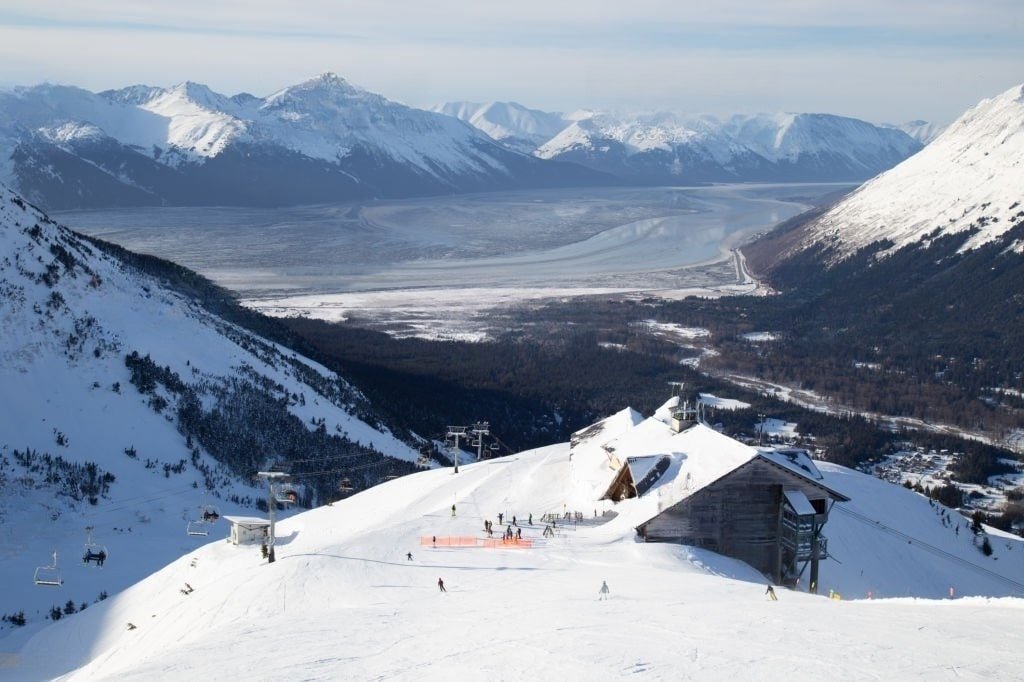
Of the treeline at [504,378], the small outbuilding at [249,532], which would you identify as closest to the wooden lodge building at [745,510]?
the small outbuilding at [249,532]

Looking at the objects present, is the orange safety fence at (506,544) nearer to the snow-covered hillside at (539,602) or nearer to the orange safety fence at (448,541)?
the snow-covered hillside at (539,602)

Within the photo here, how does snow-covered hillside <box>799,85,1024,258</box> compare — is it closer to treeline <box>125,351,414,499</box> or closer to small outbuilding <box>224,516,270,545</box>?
treeline <box>125,351,414,499</box>

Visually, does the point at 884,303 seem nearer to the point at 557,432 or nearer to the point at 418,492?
the point at 557,432

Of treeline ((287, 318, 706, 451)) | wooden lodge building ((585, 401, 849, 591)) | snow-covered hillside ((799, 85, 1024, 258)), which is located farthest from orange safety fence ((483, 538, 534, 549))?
snow-covered hillside ((799, 85, 1024, 258))

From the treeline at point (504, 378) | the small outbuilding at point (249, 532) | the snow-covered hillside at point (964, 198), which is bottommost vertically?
the small outbuilding at point (249, 532)

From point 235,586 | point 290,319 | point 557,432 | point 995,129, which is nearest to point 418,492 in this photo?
point 235,586

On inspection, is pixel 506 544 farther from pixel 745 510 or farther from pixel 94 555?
pixel 94 555
